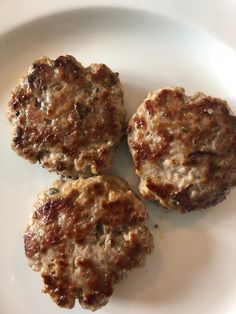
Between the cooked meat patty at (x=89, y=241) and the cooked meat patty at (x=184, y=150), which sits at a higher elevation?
the cooked meat patty at (x=184, y=150)

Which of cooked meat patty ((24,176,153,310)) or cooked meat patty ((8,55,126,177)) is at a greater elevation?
cooked meat patty ((8,55,126,177))

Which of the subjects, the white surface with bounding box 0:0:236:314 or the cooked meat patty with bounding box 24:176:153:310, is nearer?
the cooked meat patty with bounding box 24:176:153:310

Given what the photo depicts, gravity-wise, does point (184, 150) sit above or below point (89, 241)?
above

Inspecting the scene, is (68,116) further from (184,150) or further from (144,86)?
(184,150)

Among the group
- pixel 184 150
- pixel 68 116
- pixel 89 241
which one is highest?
pixel 184 150

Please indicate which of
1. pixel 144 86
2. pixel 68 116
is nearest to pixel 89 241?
pixel 68 116

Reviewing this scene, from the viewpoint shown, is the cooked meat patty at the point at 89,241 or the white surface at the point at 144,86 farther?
the white surface at the point at 144,86
